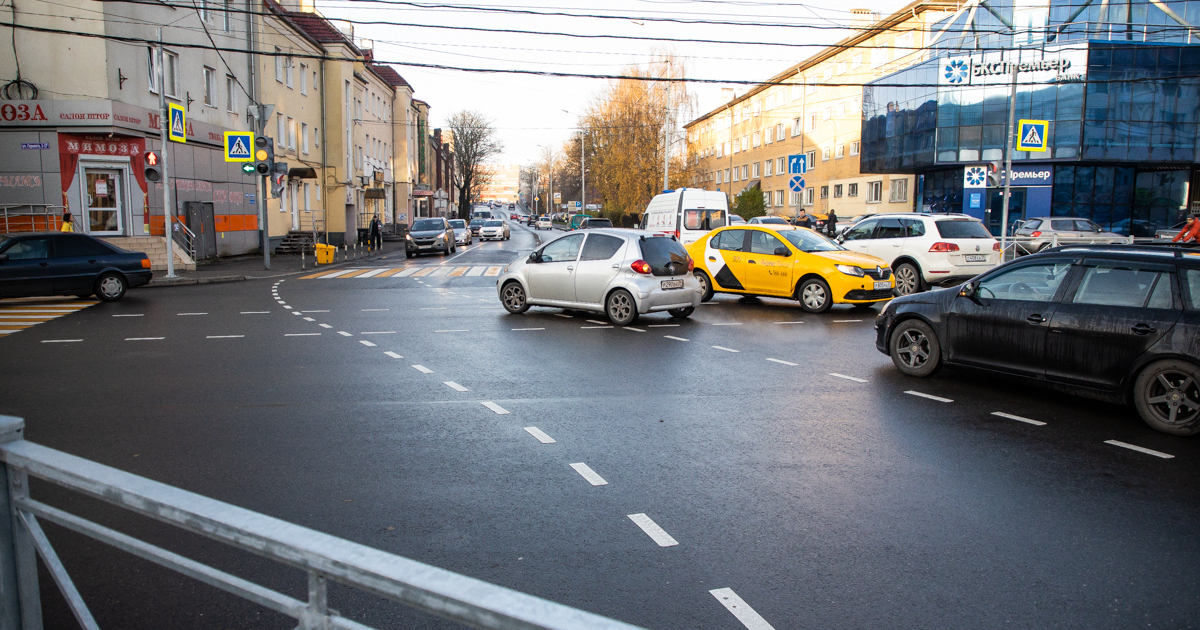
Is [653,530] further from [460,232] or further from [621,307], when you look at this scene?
[460,232]

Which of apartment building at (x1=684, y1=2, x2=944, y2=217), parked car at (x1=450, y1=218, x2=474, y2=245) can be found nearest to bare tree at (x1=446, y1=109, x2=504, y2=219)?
apartment building at (x1=684, y1=2, x2=944, y2=217)

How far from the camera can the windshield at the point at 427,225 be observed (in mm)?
36000

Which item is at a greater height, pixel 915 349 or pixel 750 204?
pixel 750 204

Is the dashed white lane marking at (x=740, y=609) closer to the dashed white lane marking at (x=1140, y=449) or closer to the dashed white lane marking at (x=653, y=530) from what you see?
the dashed white lane marking at (x=653, y=530)

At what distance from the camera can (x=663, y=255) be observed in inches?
527

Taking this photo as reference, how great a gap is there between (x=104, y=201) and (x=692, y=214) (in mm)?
18358

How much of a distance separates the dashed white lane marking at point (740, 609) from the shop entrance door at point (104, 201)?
1043 inches

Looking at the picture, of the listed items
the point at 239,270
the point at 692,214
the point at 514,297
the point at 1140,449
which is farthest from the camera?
the point at 692,214

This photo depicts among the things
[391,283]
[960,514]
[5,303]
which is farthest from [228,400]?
[391,283]

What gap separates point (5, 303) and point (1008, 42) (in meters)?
41.7

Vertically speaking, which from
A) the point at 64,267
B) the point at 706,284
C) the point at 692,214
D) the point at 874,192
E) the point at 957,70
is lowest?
the point at 706,284

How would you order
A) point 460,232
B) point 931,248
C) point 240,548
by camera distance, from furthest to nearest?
point 460,232 → point 931,248 → point 240,548

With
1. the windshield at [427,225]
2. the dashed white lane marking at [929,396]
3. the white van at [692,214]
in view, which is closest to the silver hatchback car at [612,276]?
the dashed white lane marking at [929,396]

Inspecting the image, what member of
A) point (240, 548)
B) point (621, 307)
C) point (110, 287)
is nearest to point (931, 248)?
point (621, 307)
